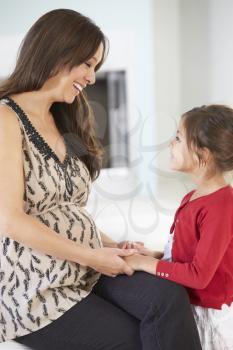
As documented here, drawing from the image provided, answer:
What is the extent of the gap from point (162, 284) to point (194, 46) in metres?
3.96

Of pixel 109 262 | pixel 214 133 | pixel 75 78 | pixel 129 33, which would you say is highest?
pixel 129 33

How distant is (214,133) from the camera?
1.20 metres

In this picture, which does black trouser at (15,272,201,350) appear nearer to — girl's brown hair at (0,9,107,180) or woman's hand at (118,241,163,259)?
woman's hand at (118,241,163,259)

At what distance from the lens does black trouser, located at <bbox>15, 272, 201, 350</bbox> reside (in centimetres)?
101

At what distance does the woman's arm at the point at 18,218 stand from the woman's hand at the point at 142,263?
0.38ft

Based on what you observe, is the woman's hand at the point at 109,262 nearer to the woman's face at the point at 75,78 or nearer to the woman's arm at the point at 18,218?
the woman's arm at the point at 18,218

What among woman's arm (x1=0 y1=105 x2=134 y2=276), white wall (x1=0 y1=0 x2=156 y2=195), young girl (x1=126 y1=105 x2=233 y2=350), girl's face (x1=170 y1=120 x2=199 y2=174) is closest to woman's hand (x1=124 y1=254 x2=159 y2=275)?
young girl (x1=126 y1=105 x2=233 y2=350)

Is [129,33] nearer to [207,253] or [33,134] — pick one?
[33,134]

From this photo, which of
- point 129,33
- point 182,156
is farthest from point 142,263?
point 129,33

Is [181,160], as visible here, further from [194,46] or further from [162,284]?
[194,46]

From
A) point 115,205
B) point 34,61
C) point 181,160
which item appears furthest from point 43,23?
point 115,205

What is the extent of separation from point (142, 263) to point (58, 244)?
9.0 inches

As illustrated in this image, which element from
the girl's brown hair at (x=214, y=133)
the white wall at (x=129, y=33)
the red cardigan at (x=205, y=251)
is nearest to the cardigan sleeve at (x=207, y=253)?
the red cardigan at (x=205, y=251)

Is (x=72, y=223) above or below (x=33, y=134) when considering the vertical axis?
below
